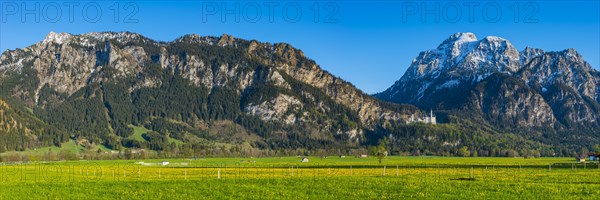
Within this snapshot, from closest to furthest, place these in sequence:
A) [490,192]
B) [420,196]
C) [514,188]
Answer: [420,196], [490,192], [514,188]

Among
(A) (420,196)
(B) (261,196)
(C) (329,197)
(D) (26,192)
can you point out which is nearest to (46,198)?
(D) (26,192)

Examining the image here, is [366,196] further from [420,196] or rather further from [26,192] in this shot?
[26,192]

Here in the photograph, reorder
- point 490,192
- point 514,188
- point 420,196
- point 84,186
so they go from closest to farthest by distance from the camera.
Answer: point 420,196 < point 490,192 < point 514,188 < point 84,186

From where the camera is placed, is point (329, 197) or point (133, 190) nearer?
point (329, 197)

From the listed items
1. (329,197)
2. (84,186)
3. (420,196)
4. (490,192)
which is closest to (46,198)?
(84,186)

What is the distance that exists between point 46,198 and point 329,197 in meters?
25.2

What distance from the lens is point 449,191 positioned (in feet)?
189

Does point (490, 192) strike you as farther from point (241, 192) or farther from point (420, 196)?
point (241, 192)

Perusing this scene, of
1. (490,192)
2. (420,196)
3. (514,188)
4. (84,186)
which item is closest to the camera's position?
(420,196)

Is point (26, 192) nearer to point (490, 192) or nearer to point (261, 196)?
point (261, 196)

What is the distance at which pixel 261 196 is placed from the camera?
5447cm

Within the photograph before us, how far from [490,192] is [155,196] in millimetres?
30973

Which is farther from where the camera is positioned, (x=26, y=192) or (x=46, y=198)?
Result: (x=26, y=192)

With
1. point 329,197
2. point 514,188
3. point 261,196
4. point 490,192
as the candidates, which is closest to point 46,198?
point 261,196
